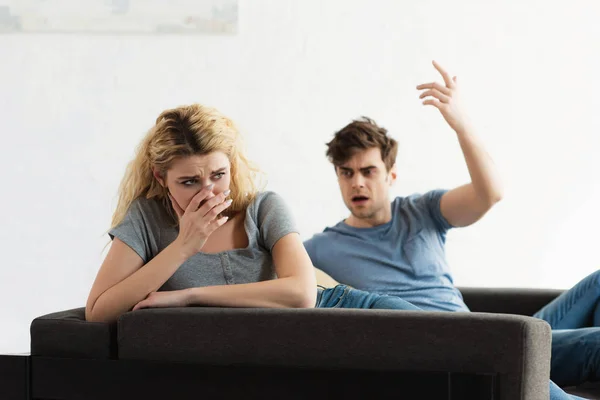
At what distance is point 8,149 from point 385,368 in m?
3.45

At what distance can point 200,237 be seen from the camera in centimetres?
207

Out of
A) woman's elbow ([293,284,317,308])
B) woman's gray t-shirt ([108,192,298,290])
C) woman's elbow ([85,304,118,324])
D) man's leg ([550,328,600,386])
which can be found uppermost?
woman's gray t-shirt ([108,192,298,290])

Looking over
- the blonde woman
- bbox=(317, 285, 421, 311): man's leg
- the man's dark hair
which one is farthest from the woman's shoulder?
the man's dark hair

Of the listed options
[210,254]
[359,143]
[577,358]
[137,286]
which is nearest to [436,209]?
[359,143]

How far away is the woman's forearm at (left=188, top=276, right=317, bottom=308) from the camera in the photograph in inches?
79.5

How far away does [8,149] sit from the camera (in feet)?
15.4

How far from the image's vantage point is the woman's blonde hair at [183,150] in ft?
7.15

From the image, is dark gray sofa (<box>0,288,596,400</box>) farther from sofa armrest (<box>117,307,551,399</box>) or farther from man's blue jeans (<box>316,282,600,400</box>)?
man's blue jeans (<box>316,282,600,400</box>)

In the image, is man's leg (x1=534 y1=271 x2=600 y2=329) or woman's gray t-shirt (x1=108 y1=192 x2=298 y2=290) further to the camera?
man's leg (x1=534 y1=271 x2=600 y2=329)

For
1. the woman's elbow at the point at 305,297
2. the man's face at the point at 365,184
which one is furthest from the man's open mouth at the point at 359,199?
the woman's elbow at the point at 305,297

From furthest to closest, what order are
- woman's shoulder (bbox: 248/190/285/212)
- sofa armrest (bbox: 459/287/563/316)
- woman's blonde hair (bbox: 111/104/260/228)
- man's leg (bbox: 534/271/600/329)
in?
sofa armrest (bbox: 459/287/563/316), man's leg (bbox: 534/271/600/329), woman's shoulder (bbox: 248/190/285/212), woman's blonde hair (bbox: 111/104/260/228)

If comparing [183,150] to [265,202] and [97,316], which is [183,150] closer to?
[265,202]

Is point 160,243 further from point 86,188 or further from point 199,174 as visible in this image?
point 86,188

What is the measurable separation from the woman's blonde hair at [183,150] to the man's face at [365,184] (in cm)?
79
